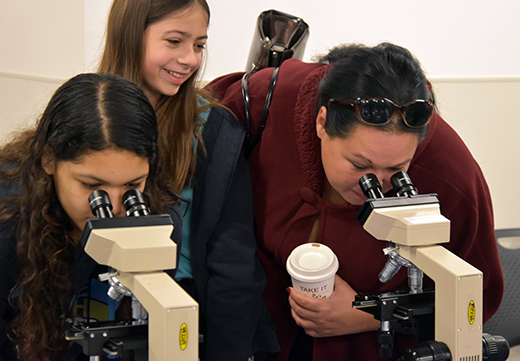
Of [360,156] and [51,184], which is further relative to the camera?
[360,156]

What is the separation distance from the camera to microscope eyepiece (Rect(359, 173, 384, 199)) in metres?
1.32

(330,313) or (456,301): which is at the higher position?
(456,301)

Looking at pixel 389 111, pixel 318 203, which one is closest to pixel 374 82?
pixel 389 111

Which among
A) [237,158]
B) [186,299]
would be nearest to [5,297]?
[186,299]

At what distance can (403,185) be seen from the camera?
132cm

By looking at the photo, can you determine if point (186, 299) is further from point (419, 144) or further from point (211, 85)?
point (211, 85)

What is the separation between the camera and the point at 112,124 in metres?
1.28

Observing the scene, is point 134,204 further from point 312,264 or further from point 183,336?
point 312,264

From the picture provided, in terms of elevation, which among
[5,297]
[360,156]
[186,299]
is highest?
[360,156]

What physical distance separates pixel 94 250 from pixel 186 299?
0.17m

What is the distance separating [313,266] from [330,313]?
177 millimetres

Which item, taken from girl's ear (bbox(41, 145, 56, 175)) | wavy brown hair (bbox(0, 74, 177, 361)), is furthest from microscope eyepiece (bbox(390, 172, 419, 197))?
girl's ear (bbox(41, 145, 56, 175))

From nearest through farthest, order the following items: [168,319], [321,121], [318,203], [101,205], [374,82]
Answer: [168,319], [101,205], [374,82], [321,121], [318,203]

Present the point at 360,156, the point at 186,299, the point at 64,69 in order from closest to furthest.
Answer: the point at 186,299, the point at 360,156, the point at 64,69
